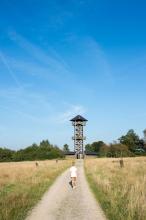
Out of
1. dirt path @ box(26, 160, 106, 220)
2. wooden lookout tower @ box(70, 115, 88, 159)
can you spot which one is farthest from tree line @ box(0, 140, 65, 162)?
dirt path @ box(26, 160, 106, 220)

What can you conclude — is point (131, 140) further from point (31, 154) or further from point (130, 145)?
point (31, 154)

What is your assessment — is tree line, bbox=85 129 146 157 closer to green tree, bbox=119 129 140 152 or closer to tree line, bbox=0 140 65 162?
green tree, bbox=119 129 140 152

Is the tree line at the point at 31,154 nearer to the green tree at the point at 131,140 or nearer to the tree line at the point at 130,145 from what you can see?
the tree line at the point at 130,145

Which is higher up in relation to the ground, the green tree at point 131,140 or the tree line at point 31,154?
the green tree at point 131,140

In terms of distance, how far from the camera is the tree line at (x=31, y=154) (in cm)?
8962

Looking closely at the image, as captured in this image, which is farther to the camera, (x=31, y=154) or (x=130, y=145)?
(x=130, y=145)

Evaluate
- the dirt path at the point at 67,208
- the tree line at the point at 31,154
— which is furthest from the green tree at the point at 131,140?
the dirt path at the point at 67,208

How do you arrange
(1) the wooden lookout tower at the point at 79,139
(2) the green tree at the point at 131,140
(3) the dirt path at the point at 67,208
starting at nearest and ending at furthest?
1. (3) the dirt path at the point at 67,208
2. (1) the wooden lookout tower at the point at 79,139
3. (2) the green tree at the point at 131,140

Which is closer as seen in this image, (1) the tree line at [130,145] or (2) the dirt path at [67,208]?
(2) the dirt path at [67,208]

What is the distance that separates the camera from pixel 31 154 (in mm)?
91750

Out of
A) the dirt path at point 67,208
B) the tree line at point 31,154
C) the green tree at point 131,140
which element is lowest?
the dirt path at point 67,208

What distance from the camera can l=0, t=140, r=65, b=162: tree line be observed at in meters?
89.6

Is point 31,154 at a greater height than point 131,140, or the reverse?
point 131,140

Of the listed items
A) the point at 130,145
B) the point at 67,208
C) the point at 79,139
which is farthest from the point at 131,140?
the point at 67,208
